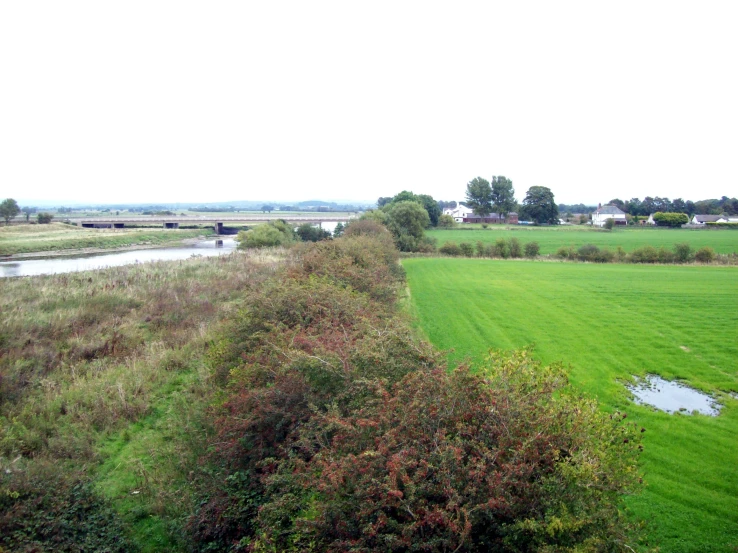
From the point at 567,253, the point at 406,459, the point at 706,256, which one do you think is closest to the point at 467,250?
the point at 567,253

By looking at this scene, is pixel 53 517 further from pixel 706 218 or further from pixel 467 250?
pixel 706 218

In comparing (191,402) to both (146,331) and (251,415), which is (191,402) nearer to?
(251,415)

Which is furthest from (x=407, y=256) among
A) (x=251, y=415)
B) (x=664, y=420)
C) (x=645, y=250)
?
(x=251, y=415)

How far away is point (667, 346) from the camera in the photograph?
16875mm

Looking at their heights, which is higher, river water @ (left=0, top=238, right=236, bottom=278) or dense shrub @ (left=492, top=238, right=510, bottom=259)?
dense shrub @ (left=492, top=238, right=510, bottom=259)

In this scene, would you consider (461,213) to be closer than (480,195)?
No

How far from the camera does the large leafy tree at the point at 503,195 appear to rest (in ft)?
376

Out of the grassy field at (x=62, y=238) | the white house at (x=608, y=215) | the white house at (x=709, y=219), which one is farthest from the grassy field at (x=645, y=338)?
the white house at (x=709, y=219)

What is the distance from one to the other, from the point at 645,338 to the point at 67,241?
67.4m

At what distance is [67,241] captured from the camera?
60.2 meters

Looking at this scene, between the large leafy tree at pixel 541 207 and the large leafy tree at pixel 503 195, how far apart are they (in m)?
12.2

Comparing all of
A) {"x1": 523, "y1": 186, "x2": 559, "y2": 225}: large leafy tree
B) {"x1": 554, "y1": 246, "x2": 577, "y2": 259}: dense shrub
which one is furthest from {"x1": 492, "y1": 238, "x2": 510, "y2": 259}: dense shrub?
{"x1": 523, "y1": 186, "x2": 559, "y2": 225}: large leafy tree

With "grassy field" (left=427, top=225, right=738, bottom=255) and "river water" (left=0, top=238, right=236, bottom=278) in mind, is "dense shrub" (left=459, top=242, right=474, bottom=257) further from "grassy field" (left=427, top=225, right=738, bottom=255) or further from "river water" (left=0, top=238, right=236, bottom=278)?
"river water" (left=0, top=238, right=236, bottom=278)

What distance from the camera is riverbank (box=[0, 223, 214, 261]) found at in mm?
53794
